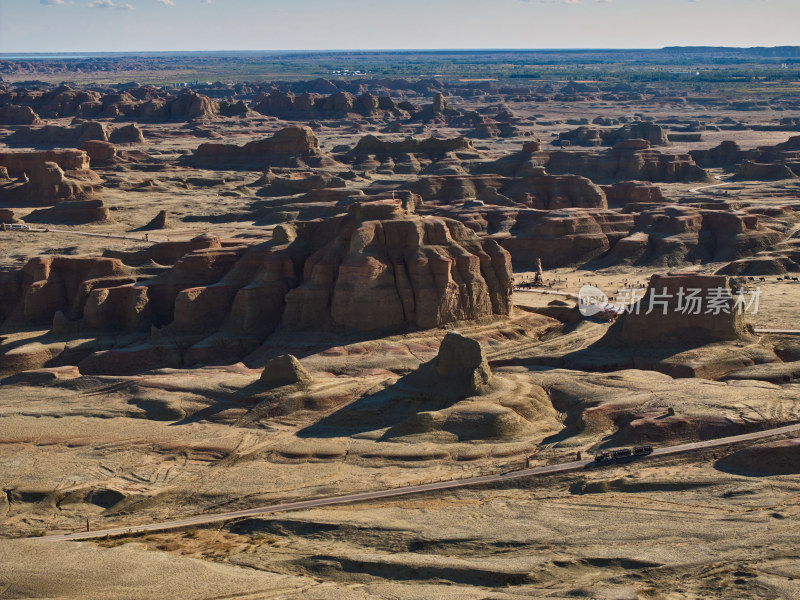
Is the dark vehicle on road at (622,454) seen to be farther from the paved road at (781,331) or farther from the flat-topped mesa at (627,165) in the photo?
the flat-topped mesa at (627,165)

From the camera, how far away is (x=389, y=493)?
47344mm

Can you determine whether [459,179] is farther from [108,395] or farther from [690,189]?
[108,395]

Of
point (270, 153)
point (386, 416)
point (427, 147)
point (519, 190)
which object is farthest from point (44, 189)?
point (386, 416)

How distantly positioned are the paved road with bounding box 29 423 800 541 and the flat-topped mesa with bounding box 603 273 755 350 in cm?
1533

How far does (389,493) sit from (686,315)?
88.4 feet

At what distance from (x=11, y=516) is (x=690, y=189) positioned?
123 m

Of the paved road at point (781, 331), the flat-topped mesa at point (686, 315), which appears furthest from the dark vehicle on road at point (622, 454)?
the paved road at point (781, 331)

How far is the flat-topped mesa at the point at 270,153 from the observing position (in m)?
174

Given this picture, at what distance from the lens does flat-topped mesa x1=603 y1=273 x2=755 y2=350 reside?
65625mm

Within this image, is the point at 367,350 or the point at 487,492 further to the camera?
the point at 367,350

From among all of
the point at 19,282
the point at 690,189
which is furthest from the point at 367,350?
the point at 690,189

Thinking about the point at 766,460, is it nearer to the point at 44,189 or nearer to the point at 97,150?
the point at 44,189

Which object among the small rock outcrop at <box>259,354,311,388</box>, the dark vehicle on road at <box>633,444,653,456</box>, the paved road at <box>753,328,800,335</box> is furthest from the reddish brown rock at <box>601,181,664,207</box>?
the dark vehicle on road at <box>633,444,653,456</box>

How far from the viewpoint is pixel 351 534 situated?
42594 millimetres
